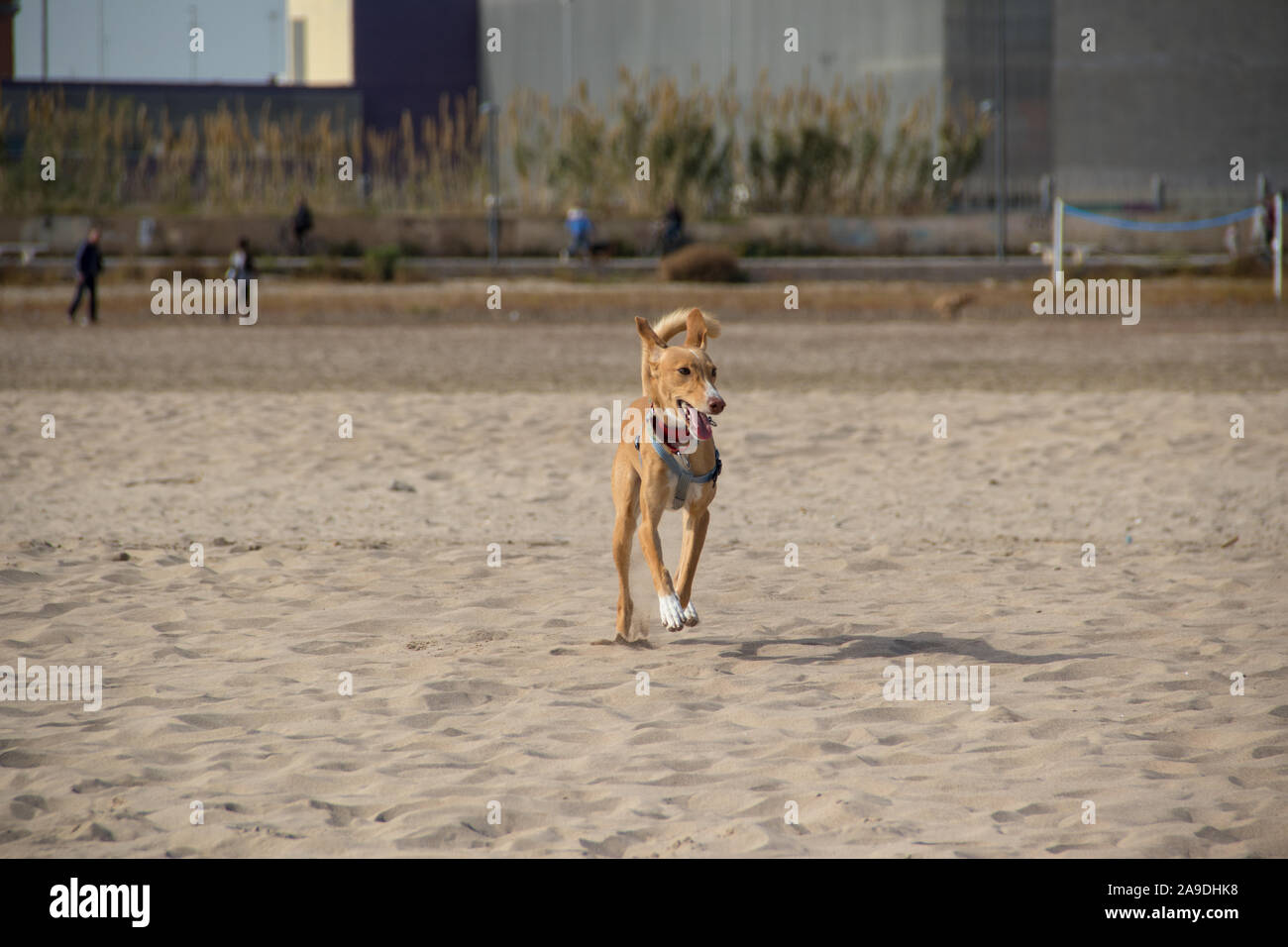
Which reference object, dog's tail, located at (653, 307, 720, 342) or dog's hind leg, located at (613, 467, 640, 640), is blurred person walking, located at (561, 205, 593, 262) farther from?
dog's tail, located at (653, 307, 720, 342)

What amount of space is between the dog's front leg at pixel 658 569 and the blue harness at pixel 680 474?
9 cm

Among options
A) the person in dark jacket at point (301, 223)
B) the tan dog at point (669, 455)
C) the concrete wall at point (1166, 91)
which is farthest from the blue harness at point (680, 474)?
the concrete wall at point (1166, 91)

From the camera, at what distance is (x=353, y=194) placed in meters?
38.1

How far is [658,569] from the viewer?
700 centimetres

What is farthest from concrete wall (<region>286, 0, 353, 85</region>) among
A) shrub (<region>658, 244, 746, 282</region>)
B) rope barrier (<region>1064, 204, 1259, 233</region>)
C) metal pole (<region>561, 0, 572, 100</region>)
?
rope barrier (<region>1064, 204, 1259, 233</region>)

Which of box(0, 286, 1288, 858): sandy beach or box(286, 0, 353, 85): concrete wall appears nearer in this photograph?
box(0, 286, 1288, 858): sandy beach

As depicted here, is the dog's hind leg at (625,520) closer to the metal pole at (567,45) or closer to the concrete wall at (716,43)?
the concrete wall at (716,43)

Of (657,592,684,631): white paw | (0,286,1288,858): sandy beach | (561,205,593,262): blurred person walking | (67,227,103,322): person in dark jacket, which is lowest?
(0,286,1288,858): sandy beach

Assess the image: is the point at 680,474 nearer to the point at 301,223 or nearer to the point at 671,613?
the point at 671,613

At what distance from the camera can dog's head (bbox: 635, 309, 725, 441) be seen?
6.55 metres

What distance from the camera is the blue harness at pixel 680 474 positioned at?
6.97 m

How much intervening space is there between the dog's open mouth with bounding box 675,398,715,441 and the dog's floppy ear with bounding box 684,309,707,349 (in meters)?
0.28

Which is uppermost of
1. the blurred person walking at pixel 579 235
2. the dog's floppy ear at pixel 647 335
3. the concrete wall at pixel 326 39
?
the concrete wall at pixel 326 39

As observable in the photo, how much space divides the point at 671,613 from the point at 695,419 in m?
0.90
